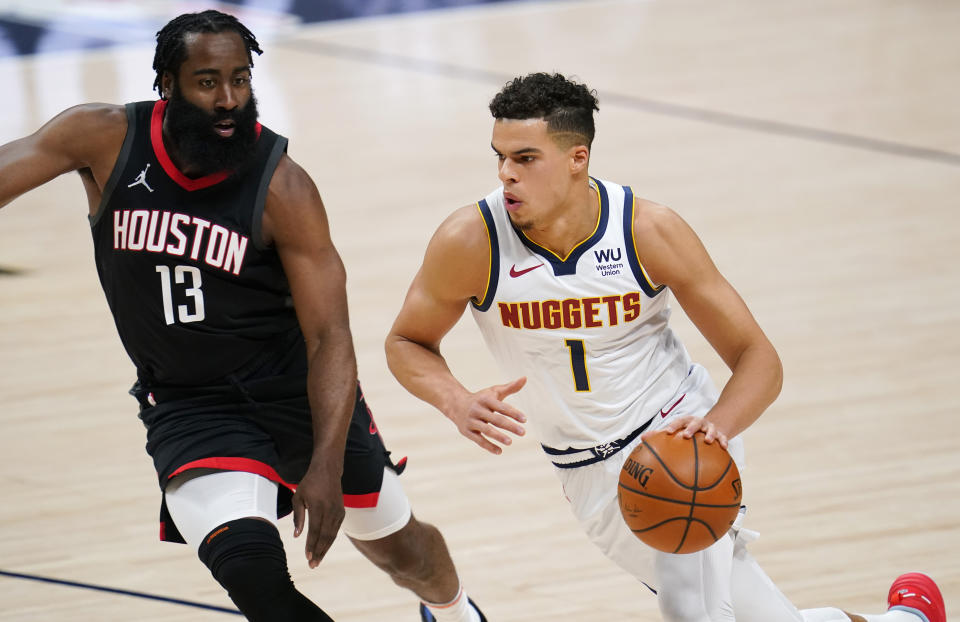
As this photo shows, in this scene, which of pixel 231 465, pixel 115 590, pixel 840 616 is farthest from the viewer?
pixel 115 590

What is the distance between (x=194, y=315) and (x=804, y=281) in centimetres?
473

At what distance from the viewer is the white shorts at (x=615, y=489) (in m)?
3.75

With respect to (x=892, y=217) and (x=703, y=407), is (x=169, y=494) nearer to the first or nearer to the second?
(x=703, y=407)

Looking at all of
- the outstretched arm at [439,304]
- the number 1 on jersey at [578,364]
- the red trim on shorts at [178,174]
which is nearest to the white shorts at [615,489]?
the number 1 on jersey at [578,364]

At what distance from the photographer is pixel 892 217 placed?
27.7 feet

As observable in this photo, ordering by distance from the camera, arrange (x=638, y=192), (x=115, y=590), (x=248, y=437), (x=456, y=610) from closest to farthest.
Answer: (x=248, y=437) → (x=456, y=610) → (x=115, y=590) → (x=638, y=192)

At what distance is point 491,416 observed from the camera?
3344 mm

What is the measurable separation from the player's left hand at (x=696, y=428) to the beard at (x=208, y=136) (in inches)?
52.7

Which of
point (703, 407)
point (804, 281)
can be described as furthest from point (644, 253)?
point (804, 281)

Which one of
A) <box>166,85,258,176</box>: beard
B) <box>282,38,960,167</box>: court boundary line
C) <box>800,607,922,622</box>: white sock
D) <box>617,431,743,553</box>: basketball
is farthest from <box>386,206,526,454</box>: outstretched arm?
<box>282,38,960,167</box>: court boundary line

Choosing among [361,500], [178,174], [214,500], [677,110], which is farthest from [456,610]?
[677,110]

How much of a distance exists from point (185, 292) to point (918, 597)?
241cm

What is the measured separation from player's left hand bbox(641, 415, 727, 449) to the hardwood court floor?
135cm

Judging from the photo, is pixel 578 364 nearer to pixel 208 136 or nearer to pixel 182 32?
pixel 208 136
